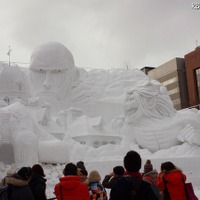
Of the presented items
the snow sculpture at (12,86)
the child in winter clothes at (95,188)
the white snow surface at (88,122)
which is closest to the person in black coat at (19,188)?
the child in winter clothes at (95,188)

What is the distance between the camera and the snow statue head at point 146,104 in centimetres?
1795

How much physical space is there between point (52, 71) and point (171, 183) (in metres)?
18.8

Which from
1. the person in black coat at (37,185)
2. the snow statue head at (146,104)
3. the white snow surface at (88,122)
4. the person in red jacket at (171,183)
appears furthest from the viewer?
the snow statue head at (146,104)

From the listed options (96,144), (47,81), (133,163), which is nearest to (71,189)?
(133,163)

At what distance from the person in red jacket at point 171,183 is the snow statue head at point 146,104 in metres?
13.1

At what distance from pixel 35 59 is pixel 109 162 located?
11140mm

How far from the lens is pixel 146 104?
59.7 feet

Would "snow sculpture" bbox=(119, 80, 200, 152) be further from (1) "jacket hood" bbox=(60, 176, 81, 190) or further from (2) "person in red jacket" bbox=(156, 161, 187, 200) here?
(1) "jacket hood" bbox=(60, 176, 81, 190)

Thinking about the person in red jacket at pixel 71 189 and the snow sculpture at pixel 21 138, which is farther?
the snow sculpture at pixel 21 138

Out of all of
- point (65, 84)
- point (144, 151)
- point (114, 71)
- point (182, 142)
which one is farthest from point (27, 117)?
point (114, 71)

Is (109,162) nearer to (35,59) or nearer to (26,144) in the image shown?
(26,144)

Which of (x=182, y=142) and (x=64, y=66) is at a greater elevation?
(x=64, y=66)

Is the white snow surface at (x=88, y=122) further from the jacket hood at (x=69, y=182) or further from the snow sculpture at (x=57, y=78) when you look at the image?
the jacket hood at (x=69, y=182)

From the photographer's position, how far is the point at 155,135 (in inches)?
680
